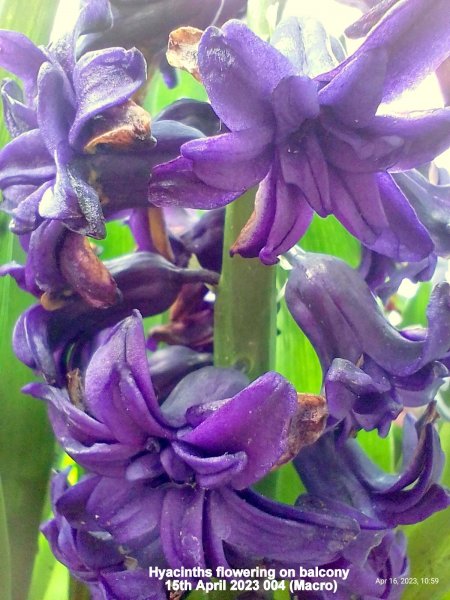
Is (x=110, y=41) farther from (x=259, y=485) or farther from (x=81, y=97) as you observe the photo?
(x=259, y=485)

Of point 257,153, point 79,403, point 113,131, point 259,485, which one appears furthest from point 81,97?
point 259,485

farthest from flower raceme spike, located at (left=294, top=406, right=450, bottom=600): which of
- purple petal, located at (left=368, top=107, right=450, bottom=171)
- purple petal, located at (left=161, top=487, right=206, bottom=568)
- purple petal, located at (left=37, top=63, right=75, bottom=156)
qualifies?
purple petal, located at (left=37, top=63, right=75, bottom=156)

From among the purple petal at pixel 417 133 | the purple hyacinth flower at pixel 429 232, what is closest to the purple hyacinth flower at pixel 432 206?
the purple hyacinth flower at pixel 429 232

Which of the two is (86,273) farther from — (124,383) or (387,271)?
(387,271)

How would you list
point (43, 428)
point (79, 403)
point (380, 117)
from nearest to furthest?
point (380, 117)
point (79, 403)
point (43, 428)

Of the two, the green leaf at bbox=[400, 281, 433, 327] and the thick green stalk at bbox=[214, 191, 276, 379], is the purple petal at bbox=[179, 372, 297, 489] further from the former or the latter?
the green leaf at bbox=[400, 281, 433, 327]

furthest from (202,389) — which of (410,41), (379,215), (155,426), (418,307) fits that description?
(418,307)

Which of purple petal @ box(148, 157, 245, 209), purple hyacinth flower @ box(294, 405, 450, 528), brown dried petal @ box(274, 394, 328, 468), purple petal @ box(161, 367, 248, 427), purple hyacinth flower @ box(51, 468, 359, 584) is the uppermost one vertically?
purple petal @ box(148, 157, 245, 209)
